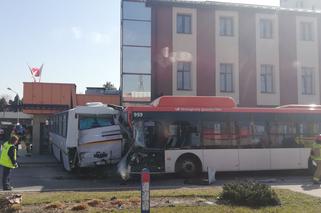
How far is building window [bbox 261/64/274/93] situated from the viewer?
101 feet

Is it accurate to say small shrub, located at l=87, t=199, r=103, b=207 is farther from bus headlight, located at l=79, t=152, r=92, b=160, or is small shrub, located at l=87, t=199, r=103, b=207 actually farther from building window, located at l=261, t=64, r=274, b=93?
building window, located at l=261, t=64, r=274, b=93

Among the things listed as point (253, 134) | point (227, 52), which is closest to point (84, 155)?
point (253, 134)

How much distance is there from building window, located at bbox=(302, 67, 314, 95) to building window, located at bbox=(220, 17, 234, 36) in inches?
237

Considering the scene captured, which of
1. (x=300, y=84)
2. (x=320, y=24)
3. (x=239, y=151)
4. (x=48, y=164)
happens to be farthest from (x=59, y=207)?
(x=320, y=24)

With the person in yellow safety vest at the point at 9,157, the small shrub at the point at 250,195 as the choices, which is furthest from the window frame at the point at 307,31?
the person in yellow safety vest at the point at 9,157

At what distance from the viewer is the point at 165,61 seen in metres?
29.1

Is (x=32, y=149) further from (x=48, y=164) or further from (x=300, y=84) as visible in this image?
(x=300, y=84)

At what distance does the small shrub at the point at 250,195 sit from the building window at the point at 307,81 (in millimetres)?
22365

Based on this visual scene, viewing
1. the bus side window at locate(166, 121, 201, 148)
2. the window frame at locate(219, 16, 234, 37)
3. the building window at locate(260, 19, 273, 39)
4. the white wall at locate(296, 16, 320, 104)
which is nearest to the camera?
the bus side window at locate(166, 121, 201, 148)

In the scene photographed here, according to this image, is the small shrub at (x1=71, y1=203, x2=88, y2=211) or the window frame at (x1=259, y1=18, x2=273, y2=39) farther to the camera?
the window frame at (x1=259, y1=18, x2=273, y2=39)

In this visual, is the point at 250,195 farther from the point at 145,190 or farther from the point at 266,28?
the point at 266,28

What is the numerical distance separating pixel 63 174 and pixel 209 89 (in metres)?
13.6

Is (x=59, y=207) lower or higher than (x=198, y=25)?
lower

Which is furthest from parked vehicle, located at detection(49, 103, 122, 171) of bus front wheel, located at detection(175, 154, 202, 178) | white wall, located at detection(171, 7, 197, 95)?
white wall, located at detection(171, 7, 197, 95)
